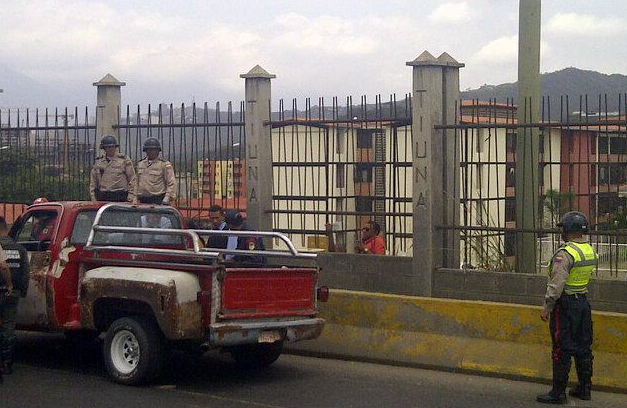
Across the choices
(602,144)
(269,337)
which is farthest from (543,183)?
(269,337)

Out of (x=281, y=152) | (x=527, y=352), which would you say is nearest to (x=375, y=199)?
(x=281, y=152)

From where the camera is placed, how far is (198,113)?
14836 mm

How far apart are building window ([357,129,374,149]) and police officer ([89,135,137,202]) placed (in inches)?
131

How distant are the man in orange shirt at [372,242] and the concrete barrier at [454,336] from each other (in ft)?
9.43

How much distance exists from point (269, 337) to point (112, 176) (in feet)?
16.8

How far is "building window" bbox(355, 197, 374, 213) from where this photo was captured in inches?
553

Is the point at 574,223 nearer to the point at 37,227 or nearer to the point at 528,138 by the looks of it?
the point at 528,138

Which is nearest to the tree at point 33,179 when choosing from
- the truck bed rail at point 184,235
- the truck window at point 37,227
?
the truck window at point 37,227

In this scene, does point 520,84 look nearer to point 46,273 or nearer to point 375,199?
point 375,199

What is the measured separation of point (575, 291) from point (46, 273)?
520 cm

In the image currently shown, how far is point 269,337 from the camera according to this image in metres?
9.11

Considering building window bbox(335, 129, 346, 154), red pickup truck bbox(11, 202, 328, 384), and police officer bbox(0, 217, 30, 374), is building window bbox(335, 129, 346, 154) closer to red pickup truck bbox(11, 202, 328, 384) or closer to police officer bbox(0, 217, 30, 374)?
red pickup truck bbox(11, 202, 328, 384)

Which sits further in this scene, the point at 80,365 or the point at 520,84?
the point at 520,84

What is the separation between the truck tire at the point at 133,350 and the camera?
891cm
